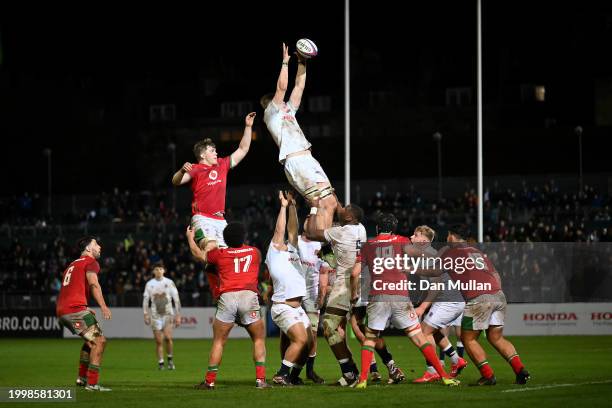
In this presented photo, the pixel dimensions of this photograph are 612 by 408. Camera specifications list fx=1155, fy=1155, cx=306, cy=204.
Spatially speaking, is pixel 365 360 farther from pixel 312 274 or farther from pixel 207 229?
pixel 312 274

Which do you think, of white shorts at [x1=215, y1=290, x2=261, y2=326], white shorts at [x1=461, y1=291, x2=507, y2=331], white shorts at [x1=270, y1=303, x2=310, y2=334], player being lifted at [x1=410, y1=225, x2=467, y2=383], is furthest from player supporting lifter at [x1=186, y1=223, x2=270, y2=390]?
white shorts at [x1=461, y1=291, x2=507, y2=331]

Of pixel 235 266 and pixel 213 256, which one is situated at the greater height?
pixel 213 256

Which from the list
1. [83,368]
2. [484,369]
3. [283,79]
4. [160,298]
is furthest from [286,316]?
[160,298]

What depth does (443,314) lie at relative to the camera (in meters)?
19.7

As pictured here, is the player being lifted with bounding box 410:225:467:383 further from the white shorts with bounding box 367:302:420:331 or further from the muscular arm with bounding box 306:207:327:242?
the muscular arm with bounding box 306:207:327:242

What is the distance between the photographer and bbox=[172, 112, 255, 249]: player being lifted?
18.1 meters

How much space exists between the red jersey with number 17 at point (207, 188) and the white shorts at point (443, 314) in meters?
Result: 4.20

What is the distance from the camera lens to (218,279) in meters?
18.1

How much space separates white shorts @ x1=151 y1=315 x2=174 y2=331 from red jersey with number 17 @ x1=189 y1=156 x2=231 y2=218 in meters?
10.3

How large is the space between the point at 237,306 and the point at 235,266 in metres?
0.61

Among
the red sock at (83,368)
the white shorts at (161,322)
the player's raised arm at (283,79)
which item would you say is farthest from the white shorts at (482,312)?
the white shorts at (161,322)

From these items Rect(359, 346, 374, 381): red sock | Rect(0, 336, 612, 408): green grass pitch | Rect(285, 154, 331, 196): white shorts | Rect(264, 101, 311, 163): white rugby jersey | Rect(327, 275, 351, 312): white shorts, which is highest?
Rect(264, 101, 311, 163): white rugby jersey

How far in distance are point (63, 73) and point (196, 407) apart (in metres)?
89.7

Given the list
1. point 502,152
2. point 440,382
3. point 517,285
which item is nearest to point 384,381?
point 440,382
